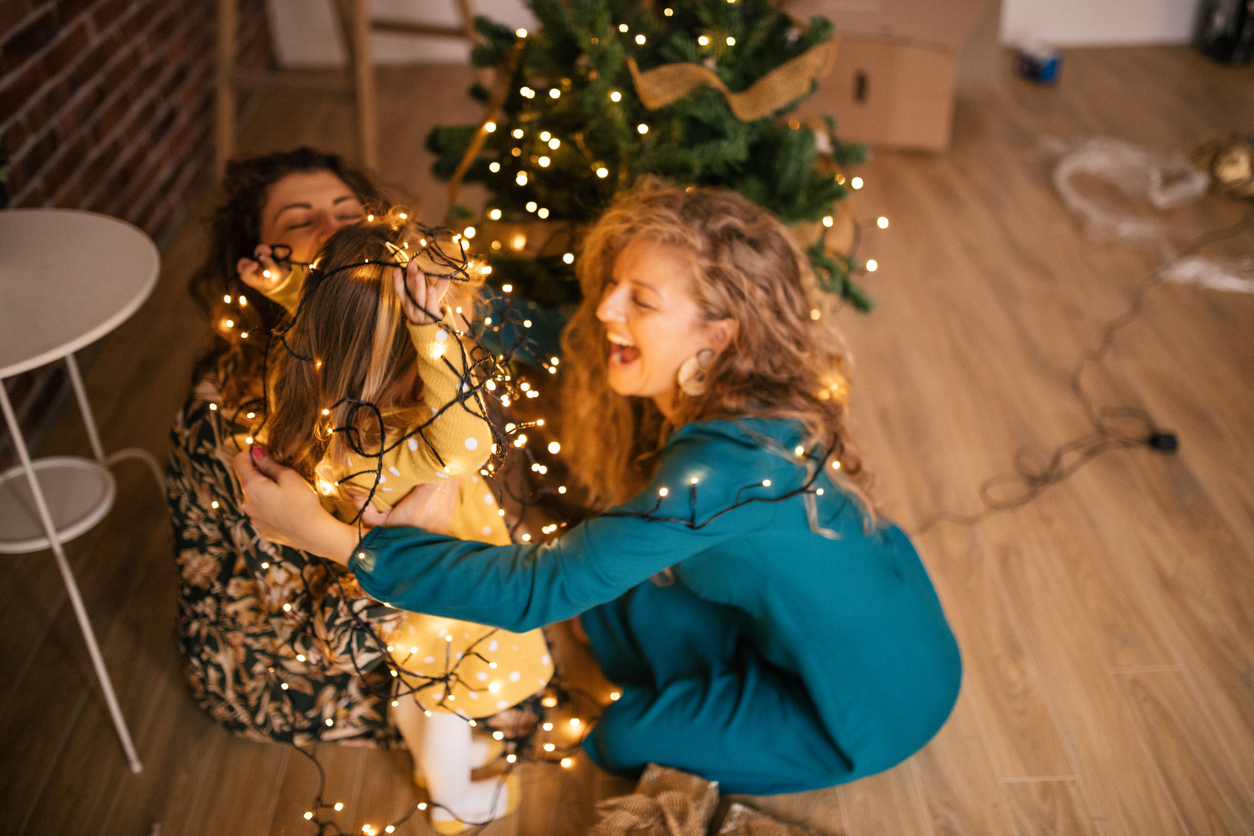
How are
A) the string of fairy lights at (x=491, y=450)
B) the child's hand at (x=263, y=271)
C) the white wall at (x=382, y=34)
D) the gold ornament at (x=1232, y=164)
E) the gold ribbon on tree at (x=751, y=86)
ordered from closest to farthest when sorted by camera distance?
the string of fairy lights at (x=491, y=450), the child's hand at (x=263, y=271), the gold ribbon on tree at (x=751, y=86), the gold ornament at (x=1232, y=164), the white wall at (x=382, y=34)

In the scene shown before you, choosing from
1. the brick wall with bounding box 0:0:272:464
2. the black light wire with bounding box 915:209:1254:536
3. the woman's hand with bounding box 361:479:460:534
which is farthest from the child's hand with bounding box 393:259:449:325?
the black light wire with bounding box 915:209:1254:536

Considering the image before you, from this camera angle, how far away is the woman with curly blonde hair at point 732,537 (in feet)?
3.79

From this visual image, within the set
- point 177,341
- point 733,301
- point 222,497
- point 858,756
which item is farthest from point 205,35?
point 858,756

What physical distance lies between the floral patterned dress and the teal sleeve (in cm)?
20

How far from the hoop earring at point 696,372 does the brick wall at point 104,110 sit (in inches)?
51.4

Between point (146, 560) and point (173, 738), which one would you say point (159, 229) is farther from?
point (173, 738)

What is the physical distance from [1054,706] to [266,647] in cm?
134

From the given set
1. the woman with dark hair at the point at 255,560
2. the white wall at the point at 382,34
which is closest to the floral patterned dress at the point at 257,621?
the woman with dark hair at the point at 255,560

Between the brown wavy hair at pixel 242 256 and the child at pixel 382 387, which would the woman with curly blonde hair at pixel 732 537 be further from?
the brown wavy hair at pixel 242 256

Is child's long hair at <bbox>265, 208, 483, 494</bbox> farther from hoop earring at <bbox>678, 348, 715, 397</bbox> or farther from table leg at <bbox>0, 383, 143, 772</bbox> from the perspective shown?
table leg at <bbox>0, 383, 143, 772</bbox>

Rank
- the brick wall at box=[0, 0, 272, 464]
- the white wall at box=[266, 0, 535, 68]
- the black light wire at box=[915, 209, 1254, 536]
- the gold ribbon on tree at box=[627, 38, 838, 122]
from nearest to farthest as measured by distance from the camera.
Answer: the gold ribbon on tree at box=[627, 38, 838, 122], the black light wire at box=[915, 209, 1254, 536], the brick wall at box=[0, 0, 272, 464], the white wall at box=[266, 0, 535, 68]

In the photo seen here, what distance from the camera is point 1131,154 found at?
3129 mm

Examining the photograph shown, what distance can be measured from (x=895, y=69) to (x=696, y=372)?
2.24 meters

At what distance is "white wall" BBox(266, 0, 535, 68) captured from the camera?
3793 millimetres
